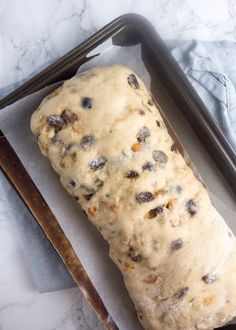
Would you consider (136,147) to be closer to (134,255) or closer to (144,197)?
(144,197)

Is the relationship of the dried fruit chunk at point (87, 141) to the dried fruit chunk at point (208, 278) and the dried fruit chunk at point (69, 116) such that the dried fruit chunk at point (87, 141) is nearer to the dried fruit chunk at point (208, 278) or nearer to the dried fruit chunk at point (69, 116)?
the dried fruit chunk at point (69, 116)

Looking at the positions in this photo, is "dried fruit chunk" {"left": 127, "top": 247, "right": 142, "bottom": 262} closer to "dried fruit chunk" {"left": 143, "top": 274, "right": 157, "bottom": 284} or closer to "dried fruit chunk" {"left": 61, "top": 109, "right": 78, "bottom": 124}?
"dried fruit chunk" {"left": 143, "top": 274, "right": 157, "bottom": 284}

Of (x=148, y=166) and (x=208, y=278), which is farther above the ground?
(x=148, y=166)

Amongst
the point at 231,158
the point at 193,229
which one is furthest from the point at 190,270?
the point at 231,158

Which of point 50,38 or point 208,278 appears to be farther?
point 50,38

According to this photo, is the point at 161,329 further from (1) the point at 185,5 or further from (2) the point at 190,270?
(1) the point at 185,5

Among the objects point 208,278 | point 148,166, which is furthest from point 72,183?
point 208,278

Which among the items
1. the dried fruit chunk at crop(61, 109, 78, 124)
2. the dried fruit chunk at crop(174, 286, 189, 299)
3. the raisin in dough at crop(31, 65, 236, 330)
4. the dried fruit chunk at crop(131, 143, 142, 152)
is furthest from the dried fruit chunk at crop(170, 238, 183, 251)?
the dried fruit chunk at crop(61, 109, 78, 124)
